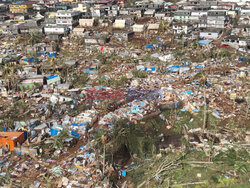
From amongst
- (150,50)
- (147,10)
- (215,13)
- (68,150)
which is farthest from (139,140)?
(147,10)

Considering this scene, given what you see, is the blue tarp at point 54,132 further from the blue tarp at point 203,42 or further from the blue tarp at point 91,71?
the blue tarp at point 203,42

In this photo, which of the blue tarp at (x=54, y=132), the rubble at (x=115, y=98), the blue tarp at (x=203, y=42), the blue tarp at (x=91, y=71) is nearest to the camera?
the rubble at (x=115, y=98)

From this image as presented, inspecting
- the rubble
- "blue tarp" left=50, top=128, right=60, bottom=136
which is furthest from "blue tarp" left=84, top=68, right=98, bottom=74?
"blue tarp" left=50, top=128, right=60, bottom=136

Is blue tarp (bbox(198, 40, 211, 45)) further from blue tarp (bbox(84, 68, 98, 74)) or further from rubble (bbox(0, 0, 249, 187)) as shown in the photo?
blue tarp (bbox(84, 68, 98, 74))

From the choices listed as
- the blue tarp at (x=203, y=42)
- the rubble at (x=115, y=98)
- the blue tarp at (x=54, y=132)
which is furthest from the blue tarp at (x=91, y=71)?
the blue tarp at (x=203, y=42)

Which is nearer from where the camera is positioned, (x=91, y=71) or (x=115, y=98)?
(x=115, y=98)

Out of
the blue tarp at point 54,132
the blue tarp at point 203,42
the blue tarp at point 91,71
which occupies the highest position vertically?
the blue tarp at point 203,42

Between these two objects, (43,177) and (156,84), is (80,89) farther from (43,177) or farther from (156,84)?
(43,177)

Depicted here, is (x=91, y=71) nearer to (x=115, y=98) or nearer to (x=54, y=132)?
(x=115, y=98)

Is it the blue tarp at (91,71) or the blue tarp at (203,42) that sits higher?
the blue tarp at (203,42)

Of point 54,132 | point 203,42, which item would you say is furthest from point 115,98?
point 203,42

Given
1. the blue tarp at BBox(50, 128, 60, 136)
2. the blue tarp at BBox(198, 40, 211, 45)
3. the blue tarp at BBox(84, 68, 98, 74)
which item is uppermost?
the blue tarp at BBox(198, 40, 211, 45)
